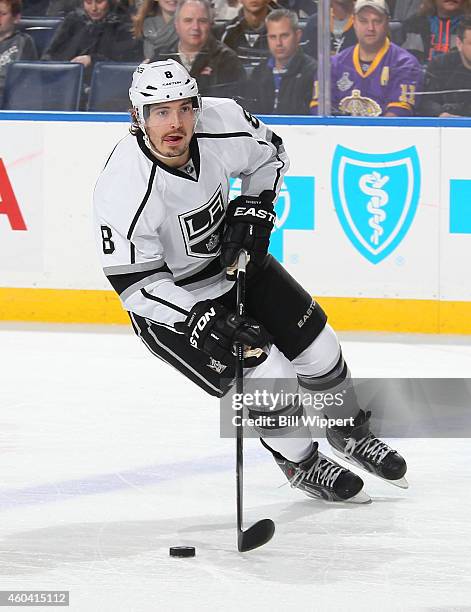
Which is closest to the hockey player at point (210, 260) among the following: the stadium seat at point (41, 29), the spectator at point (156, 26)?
the spectator at point (156, 26)

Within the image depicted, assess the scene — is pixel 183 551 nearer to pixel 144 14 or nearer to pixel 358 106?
pixel 358 106

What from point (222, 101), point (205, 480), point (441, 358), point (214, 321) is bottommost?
point (441, 358)

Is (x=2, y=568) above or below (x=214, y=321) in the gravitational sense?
below

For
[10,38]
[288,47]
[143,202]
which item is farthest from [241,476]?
[10,38]

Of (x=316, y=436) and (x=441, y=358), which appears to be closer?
(x=316, y=436)

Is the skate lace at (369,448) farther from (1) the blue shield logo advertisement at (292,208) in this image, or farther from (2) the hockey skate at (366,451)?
(1) the blue shield logo advertisement at (292,208)

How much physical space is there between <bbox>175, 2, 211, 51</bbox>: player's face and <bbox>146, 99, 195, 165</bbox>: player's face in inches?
111

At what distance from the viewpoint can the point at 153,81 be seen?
321 cm

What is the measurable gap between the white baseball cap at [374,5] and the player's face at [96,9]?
1184 mm

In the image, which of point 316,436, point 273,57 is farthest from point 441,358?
point 273,57

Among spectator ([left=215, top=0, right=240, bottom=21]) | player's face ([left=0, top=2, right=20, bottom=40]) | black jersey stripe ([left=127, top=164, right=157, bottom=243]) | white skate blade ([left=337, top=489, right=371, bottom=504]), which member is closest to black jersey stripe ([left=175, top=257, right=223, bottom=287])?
black jersey stripe ([left=127, top=164, right=157, bottom=243])

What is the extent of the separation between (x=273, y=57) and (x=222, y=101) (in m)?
2.45

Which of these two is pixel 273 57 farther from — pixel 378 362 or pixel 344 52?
pixel 378 362

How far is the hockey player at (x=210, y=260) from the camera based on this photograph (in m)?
3.20
